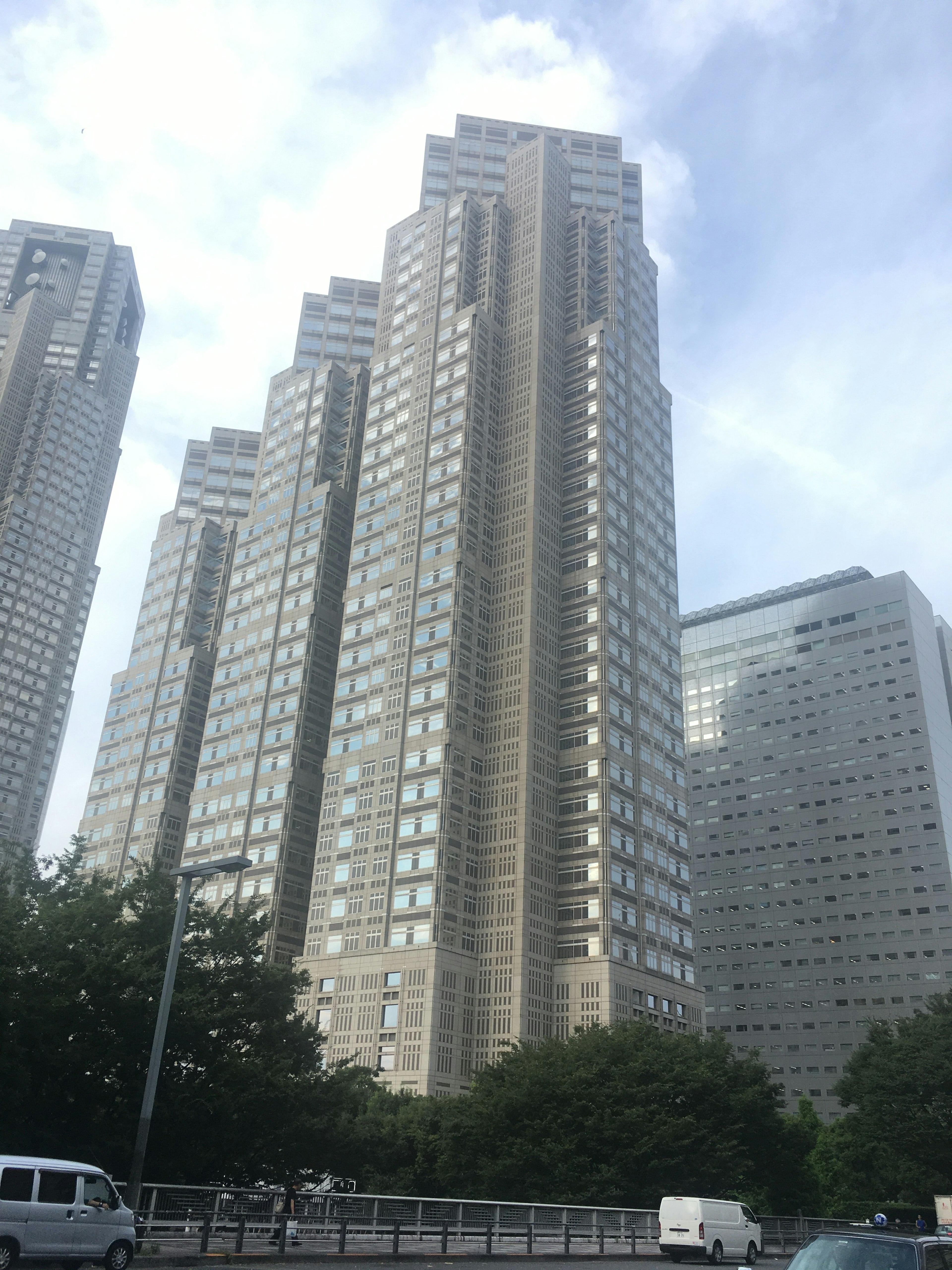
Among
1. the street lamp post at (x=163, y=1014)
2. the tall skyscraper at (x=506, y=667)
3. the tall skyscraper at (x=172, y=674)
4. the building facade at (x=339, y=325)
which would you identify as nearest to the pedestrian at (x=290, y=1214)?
the street lamp post at (x=163, y=1014)

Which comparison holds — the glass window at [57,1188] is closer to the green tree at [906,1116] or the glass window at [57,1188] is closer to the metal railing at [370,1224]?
the metal railing at [370,1224]

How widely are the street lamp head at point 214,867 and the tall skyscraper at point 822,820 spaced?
143 meters

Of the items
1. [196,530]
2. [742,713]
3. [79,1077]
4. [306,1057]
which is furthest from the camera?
[742,713]

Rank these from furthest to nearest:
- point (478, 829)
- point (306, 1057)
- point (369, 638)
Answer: point (369, 638) < point (478, 829) < point (306, 1057)

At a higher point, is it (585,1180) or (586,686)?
(586,686)

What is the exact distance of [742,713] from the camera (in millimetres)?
190625

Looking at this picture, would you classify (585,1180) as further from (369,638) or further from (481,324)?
(481,324)

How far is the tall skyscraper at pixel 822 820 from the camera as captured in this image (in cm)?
15712

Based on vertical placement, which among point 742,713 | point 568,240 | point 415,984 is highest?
point 568,240

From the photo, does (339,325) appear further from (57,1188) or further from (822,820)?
(57,1188)

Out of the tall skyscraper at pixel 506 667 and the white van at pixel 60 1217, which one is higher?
the tall skyscraper at pixel 506 667

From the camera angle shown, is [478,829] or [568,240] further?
[568,240]

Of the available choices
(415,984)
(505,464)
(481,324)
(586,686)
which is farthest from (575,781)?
(481,324)

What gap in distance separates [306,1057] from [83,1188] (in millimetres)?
27708
